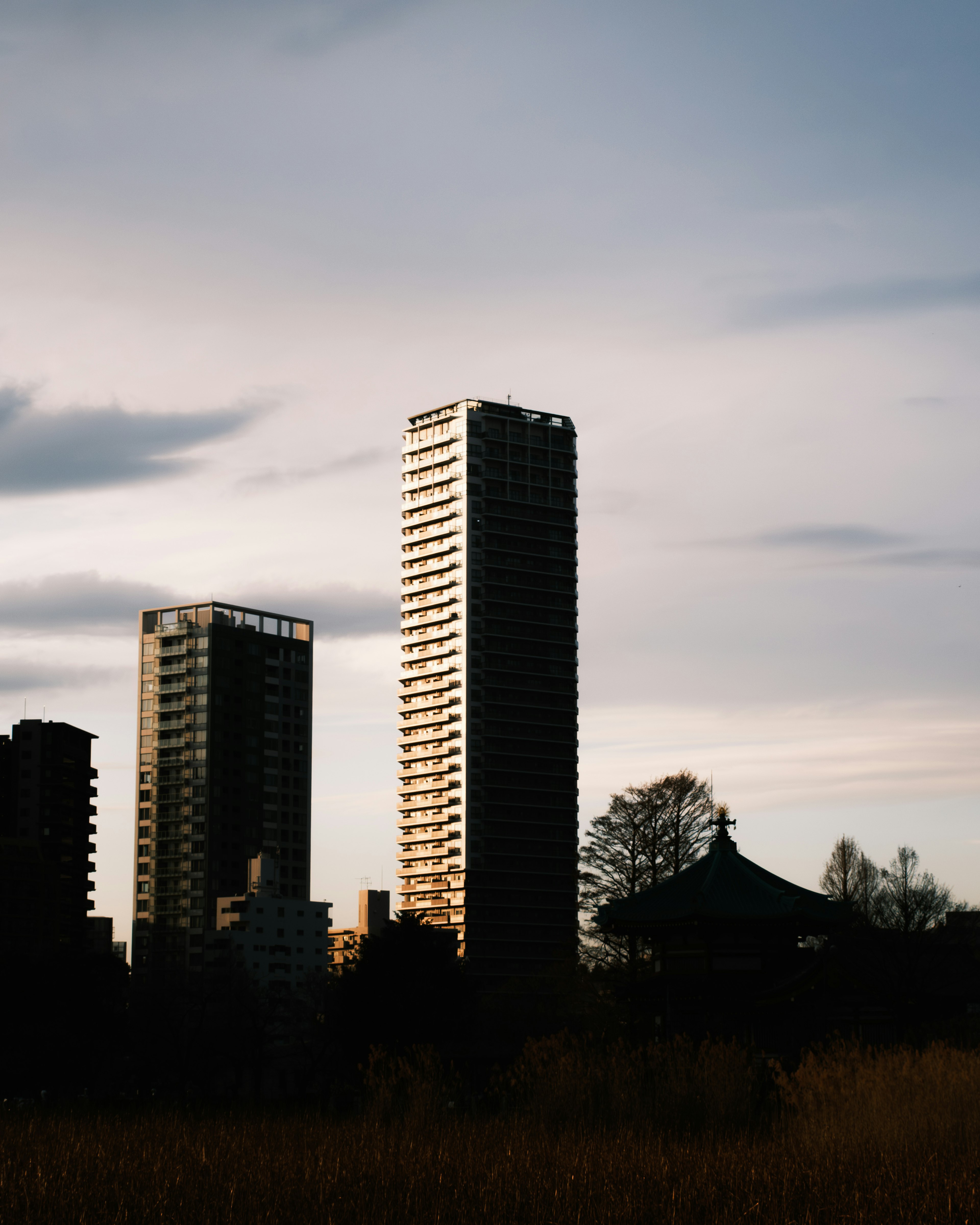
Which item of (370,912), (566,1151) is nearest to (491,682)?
(370,912)

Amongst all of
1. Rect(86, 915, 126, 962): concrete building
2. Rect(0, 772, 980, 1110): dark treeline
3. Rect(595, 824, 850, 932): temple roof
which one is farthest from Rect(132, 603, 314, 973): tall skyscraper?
Rect(595, 824, 850, 932): temple roof

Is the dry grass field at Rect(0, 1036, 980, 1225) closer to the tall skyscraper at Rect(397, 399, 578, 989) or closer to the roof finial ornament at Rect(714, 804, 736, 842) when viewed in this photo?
the roof finial ornament at Rect(714, 804, 736, 842)

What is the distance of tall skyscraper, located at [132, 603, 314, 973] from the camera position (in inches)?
5571

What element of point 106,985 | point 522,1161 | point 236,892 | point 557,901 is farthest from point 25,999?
point 557,901

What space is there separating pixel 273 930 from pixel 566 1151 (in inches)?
4089

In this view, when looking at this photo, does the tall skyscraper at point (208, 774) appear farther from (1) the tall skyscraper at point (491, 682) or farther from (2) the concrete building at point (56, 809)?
(1) the tall skyscraper at point (491, 682)

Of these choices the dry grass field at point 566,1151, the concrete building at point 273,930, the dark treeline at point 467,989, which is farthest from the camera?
the concrete building at point 273,930

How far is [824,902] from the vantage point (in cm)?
4597

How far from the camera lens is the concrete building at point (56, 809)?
12988cm

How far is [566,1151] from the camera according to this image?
2964 centimetres

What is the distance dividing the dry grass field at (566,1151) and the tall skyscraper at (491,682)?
341 feet

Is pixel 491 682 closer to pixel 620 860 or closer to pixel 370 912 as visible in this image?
pixel 370 912

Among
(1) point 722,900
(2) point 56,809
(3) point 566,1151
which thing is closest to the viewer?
(3) point 566,1151

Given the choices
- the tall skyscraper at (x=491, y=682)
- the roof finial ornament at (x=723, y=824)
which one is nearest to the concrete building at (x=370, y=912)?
the tall skyscraper at (x=491, y=682)
